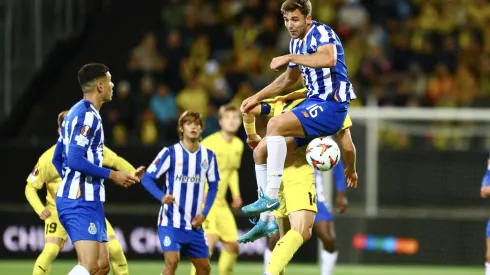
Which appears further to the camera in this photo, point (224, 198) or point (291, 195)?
point (224, 198)

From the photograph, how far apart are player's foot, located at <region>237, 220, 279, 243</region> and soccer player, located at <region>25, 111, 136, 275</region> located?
1528 mm

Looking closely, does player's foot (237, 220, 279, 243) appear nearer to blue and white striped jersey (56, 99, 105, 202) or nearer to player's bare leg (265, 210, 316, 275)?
player's bare leg (265, 210, 316, 275)

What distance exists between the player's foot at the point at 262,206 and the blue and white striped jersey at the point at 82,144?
3.98 feet

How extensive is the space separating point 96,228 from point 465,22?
12448mm

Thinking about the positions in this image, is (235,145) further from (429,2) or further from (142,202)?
(429,2)

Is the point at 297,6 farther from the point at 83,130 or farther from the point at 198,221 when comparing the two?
the point at 198,221

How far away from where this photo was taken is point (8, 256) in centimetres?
1554

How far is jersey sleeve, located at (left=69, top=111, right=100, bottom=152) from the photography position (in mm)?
8586

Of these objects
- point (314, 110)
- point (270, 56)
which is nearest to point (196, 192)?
point (314, 110)

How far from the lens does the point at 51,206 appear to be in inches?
420

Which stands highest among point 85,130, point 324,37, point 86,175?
point 324,37

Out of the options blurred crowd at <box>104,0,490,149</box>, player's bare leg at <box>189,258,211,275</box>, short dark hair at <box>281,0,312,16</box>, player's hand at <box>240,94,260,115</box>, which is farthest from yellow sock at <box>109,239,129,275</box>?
blurred crowd at <box>104,0,490,149</box>

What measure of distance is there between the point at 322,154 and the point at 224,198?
3489mm

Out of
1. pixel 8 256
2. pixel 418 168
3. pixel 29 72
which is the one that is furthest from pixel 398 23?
pixel 8 256
